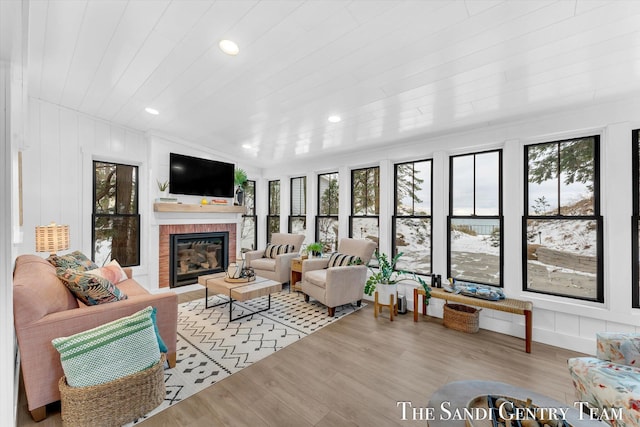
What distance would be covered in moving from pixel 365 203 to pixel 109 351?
12.5ft

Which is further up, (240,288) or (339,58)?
(339,58)

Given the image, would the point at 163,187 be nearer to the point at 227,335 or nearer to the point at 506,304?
the point at 227,335

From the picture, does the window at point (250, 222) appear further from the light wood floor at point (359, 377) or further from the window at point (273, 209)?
the light wood floor at point (359, 377)

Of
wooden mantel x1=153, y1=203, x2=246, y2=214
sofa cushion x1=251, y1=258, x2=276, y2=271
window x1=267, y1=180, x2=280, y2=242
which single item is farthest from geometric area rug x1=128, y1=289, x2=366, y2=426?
window x1=267, y1=180, x2=280, y2=242

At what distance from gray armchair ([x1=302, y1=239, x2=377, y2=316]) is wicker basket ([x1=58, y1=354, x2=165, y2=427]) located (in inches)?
80.5

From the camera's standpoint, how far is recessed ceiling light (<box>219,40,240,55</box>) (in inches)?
71.7

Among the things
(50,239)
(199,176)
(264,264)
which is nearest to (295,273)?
(264,264)

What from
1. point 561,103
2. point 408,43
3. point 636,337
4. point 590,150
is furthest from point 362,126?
point 636,337

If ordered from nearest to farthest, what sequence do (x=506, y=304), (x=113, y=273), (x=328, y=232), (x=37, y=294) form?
1. (x=37, y=294)
2. (x=506, y=304)
3. (x=113, y=273)
4. (x=328, y=232)

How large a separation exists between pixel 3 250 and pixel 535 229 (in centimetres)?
441

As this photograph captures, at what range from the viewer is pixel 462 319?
3061mm

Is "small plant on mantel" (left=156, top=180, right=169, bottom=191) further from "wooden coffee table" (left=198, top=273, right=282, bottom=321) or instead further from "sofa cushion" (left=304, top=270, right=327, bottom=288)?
"sofa cushion" (left=304, top=270, right=327, bottom=288)

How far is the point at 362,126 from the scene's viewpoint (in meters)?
3.33

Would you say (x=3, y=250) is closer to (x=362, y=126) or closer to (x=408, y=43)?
(x=408, y=43)
